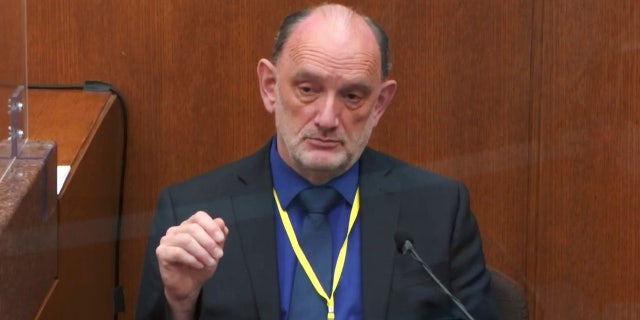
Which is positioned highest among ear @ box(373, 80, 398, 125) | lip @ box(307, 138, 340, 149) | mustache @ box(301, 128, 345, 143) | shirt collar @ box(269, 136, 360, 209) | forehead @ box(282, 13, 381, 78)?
forehead @ box(282, 13, 381, 78)

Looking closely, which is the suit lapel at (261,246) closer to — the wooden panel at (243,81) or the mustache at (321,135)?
the mustache at (321,135)

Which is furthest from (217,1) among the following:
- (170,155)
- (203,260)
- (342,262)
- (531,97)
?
(203,260)

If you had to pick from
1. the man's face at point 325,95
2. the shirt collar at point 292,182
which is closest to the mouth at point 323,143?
the man's face at point 325,95

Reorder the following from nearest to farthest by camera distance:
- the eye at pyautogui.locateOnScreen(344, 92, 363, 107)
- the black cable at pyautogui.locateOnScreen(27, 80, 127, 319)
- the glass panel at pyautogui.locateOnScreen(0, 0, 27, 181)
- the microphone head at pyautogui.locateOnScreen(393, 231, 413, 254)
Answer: the microphone head at pyautogui.locateOnScreen(393, 231, 413, 254) < the glass panel at pyautogui.locateOnScreen(0, 0, 27, 181) < the eye at pyautogui.locateOnScreen(344, 92, 363, 107) < the black cable at pyautogui.locateOnScreen(27, 80, 127, 319)

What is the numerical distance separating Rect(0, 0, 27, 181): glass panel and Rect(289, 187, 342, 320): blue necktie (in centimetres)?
53

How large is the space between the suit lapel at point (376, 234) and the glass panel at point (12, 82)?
0.65 m

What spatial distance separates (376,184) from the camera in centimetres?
258

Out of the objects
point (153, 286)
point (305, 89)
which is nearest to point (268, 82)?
point (305, 89)

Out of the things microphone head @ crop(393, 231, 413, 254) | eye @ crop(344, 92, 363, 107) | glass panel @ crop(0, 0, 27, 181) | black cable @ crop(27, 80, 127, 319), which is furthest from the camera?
black cable @ crop(27, 80, 127, 319)

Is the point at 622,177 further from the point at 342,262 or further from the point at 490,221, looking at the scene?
the point at 342,262

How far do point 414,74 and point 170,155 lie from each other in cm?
64

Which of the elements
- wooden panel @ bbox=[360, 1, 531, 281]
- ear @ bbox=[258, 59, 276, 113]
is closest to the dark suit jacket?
ear @ bbox=[258, 59, 276, 113]

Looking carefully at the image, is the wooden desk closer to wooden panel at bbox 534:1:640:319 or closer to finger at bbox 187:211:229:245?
finger at bbox 187:211:229:245

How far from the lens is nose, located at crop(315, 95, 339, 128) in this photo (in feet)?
7.89
